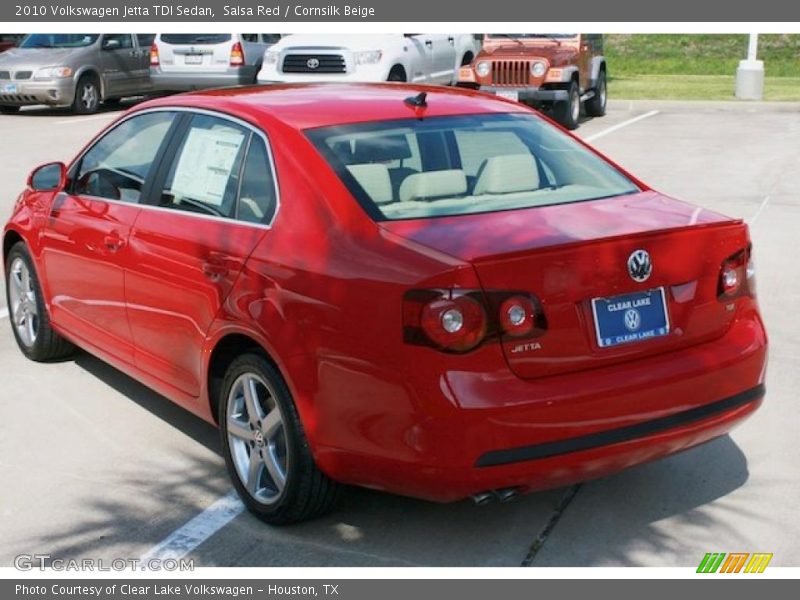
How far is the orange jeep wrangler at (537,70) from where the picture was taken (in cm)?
1939

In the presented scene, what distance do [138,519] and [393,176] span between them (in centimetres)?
169

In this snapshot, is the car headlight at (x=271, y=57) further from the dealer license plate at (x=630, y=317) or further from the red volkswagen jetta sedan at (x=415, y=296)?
the dealer license plate at (x=630, y=317)

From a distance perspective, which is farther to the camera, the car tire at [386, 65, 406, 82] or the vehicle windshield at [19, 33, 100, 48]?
the vehicle windshield at [19, 33, 100, 48]

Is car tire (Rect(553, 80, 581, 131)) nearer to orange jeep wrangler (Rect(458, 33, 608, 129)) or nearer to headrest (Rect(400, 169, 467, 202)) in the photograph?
orange jeep wrangler (Rect(458, 33, 608, 129))

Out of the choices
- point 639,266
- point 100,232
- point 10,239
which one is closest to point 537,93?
point 10,239

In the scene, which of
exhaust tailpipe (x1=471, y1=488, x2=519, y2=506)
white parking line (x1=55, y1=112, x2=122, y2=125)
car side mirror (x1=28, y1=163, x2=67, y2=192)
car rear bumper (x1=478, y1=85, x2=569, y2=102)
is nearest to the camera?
exhaust tailpipe (x1=471, y1=488, x2=519, y2=506)

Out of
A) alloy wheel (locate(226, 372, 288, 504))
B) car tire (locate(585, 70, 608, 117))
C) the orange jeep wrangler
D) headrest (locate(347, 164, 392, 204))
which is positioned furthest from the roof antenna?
car tire (locate(585, 70, 608, 117))

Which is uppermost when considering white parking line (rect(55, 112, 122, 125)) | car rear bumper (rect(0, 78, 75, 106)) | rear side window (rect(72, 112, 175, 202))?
rear side window (rect(72, 112, 175, 202))

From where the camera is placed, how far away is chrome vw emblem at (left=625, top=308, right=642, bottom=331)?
425cm

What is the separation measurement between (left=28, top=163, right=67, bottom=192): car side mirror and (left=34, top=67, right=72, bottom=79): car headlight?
16283mm

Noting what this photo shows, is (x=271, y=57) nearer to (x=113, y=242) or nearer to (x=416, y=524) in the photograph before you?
(x=113, y=242)

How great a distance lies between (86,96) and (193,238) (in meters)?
18.8

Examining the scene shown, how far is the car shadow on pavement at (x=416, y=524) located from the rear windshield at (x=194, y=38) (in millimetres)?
17894

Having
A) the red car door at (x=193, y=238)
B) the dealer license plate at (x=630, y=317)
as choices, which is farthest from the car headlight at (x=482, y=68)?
the dealer license plate at (x=630, y=317)
